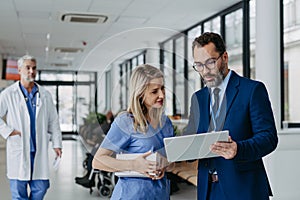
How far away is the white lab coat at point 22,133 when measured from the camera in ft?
12.0

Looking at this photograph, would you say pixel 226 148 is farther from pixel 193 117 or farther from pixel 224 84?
pixel 224 84

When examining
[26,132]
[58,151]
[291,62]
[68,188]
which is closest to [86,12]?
[68,188]

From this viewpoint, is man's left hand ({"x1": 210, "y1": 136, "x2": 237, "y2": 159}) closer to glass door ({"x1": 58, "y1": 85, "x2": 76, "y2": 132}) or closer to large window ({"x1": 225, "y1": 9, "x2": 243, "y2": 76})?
large window ({"x1": 225, "y1": 9, "x2": 243, "y2": 76})

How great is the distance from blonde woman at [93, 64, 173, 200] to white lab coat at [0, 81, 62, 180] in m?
2.23

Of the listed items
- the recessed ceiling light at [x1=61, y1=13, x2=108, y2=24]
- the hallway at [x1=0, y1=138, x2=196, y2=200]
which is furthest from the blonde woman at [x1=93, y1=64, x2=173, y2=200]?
the recessed ceiling light at [x1=61, y1=13, x2=108, y2=24]

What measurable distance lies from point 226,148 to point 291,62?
173 inches

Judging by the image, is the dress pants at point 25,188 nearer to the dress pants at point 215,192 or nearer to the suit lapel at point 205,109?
the dress pants at point 215,192

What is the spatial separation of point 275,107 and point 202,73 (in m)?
3.68

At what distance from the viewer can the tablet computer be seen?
58.1 inches

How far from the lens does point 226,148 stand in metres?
1.61

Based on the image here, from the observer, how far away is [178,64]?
1662mm

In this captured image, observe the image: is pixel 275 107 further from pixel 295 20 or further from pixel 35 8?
pixel 35 8

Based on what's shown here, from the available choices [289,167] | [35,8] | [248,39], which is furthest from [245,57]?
[35,8]

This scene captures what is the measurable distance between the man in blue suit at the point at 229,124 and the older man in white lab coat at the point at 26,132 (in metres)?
2.21
